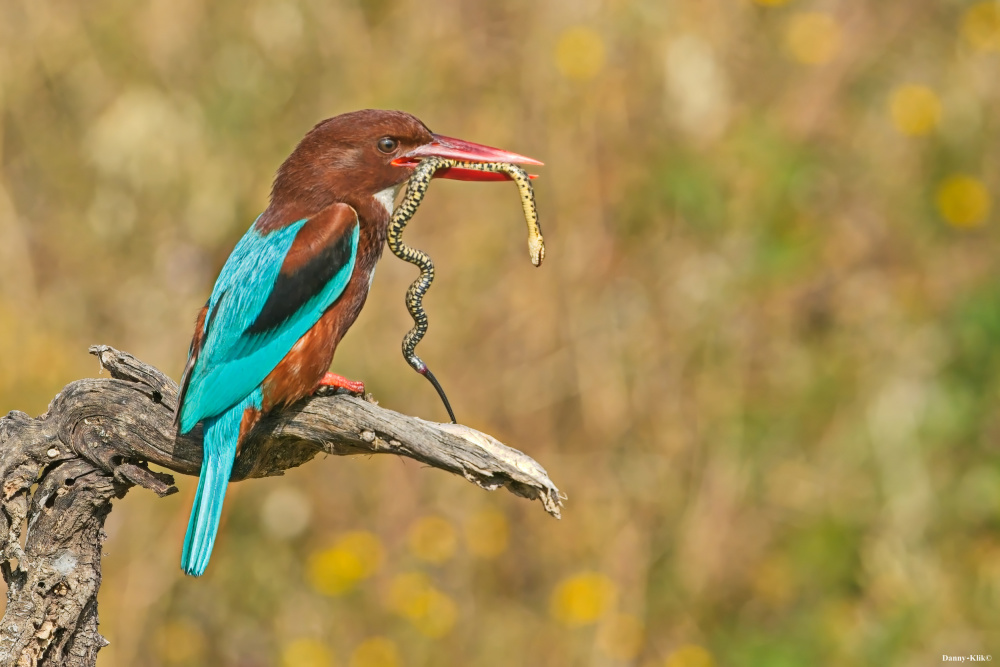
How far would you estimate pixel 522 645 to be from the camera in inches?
156

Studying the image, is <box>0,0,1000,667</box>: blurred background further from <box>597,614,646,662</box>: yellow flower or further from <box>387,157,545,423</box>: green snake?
<box>387,157,545,423</box>: green snake

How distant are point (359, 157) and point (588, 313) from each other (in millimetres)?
1863

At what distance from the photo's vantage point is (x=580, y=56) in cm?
474

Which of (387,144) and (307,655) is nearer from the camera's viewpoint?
(387,144)

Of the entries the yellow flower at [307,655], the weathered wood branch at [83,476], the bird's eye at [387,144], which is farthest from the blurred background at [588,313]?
the weathered wood branch at [83,476]

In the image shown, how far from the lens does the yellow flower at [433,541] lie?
3932 mm

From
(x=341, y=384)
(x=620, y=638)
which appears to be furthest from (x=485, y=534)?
(x=341, y=384)

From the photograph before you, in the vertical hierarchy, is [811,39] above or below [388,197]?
above

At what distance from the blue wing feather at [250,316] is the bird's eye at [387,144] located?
22cm

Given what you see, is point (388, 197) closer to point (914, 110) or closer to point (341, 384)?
point (341, 384)

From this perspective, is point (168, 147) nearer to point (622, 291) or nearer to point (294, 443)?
point (622, 291)

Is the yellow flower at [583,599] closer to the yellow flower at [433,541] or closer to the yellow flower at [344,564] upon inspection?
the yellow flower at [433,541]

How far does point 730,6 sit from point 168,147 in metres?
2.43

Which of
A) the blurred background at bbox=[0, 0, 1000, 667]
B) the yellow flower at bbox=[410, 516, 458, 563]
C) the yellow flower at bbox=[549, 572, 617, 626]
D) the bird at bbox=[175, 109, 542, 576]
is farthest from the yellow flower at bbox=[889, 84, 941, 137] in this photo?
the bird at bbox=[175, 109, 542, 576]
